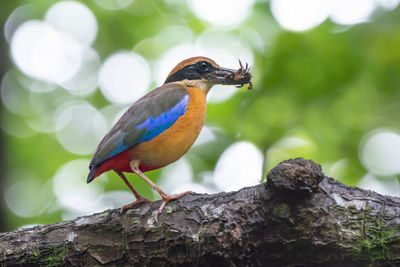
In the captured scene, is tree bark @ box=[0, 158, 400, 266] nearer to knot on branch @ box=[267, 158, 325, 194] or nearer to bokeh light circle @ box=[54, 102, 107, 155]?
knot on branch @ box=[267, 158, 325, 194]

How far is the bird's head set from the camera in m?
6.62

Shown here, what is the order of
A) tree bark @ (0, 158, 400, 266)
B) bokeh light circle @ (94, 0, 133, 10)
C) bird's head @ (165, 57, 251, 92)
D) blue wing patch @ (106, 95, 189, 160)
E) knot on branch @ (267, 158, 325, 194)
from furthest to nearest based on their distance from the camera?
bokeh light circle @ (94, 0, 133, 10)
bird's head @ (165, 57, 251, 92)
blue wing patch @ (106, 95, 189, 160)
tree bark @ (0, 158, 400, 266)
knot on branch @ (267, 158, 325, 194)

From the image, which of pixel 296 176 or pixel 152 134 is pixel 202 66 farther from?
pixel 296 176

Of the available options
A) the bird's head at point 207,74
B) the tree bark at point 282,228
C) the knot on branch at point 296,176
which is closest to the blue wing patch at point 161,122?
the bird's head at point 207,74

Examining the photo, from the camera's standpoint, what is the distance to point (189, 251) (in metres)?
4.39

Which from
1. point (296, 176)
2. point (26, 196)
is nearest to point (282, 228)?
point (296, 176)

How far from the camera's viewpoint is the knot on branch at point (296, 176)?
3920 millimetres

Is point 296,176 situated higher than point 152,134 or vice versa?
point 152,134

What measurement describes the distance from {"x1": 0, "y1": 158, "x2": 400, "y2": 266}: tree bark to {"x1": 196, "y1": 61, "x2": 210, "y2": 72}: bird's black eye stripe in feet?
7.89

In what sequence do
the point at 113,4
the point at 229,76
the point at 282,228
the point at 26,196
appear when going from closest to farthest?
the point at 282,228 < the point at 229,76 < the point at 26,196 < the point at 113,4

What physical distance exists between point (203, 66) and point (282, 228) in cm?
311

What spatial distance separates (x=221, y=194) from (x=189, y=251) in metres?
0.64

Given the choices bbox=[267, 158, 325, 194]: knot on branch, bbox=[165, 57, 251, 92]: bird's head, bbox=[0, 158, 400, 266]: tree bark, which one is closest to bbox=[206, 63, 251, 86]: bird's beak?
bbox=[165, 57, 251, 92]: bird's head

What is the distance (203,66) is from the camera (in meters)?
6.68
